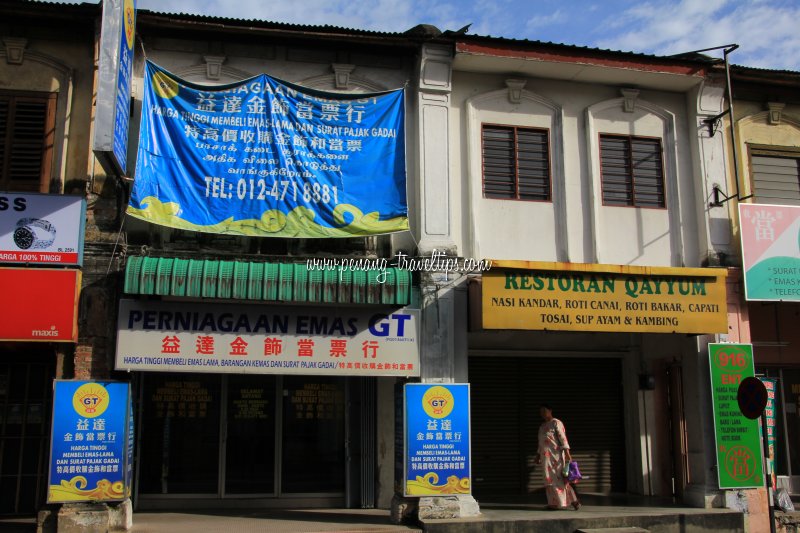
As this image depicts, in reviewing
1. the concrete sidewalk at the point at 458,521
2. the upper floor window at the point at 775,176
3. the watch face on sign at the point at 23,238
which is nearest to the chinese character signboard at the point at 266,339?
the watch face on sign at the point at 23,238

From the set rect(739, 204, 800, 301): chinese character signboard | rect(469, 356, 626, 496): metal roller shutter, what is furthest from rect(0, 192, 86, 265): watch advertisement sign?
rect(739, 204, 800, 301): chinese character signboard

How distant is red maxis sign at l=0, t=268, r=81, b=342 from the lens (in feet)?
32.1

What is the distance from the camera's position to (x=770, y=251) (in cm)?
1241

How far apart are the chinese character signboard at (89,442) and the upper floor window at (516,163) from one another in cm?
656

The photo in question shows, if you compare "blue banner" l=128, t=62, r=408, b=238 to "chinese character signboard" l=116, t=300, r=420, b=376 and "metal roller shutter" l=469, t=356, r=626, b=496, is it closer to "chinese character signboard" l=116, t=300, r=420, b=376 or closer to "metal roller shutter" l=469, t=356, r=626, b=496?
"chinese character signboard" l=116, t=300, r=420, b=376

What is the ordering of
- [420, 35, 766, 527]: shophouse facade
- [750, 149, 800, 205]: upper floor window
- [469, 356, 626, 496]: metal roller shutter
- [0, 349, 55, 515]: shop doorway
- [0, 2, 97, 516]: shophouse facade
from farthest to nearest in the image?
[469, 356, 626, 496]: metal roller shutter, [750, 149, 800, 205]: upper floor window, [0, 349, 55, 515]: shop doorway, [420, 35, 766, 527]: shophouse facade, [0, 2, 97, 516]: shophouse facade

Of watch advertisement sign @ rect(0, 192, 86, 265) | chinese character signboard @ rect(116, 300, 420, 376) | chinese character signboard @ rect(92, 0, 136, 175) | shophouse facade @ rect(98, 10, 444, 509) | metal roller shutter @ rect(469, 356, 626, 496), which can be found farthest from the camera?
metal roller shutter @ rect(469, 356, 626, 496)

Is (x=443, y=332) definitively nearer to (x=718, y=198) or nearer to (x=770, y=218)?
(x=718, y=198)

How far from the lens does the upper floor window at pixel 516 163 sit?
12273 mm

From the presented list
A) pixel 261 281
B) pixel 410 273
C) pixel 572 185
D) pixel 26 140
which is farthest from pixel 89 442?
pixel 572 185

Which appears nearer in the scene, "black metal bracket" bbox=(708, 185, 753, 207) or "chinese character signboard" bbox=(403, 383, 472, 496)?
"chinese character signboard" bbox=(403, 383, 472, 496)

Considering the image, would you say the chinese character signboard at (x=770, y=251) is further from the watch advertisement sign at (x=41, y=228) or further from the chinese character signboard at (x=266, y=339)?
the watch advertisement sign at (x=41, y=228)

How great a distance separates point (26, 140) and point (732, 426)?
11.8 m

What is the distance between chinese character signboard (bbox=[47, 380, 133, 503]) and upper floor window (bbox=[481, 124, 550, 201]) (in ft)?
21.5
